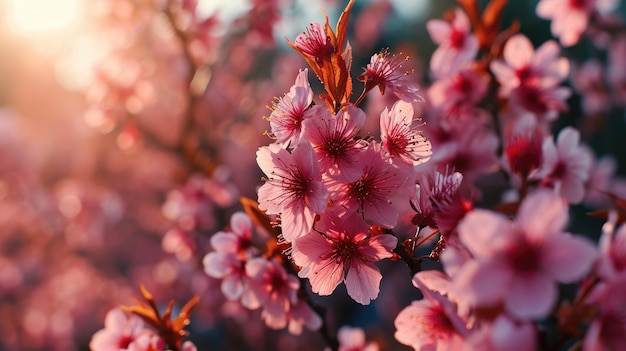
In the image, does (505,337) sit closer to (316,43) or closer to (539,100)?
(316,43)

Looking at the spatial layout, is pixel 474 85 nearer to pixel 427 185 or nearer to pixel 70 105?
pixel 427 185

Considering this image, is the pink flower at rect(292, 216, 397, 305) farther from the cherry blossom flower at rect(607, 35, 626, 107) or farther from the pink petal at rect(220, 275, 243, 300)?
the cherry blossom flower at rect(607, 35, 626, 107)

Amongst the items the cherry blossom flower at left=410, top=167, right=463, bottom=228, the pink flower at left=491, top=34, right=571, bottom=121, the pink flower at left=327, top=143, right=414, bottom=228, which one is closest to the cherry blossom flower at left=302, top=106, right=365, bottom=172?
the pink flower at left=327, top=143, right=414, bottom=228

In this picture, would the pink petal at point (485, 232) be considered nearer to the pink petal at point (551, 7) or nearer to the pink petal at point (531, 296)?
the pink petal at point (531, 296)

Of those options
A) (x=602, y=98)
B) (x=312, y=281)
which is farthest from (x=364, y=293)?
(x=602, y=98)

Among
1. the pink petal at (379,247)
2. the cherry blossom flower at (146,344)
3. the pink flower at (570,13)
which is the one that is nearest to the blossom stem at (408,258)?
the pink petal at (379,247)

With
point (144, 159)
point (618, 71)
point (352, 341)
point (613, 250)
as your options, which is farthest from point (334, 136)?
point (144, 159)
